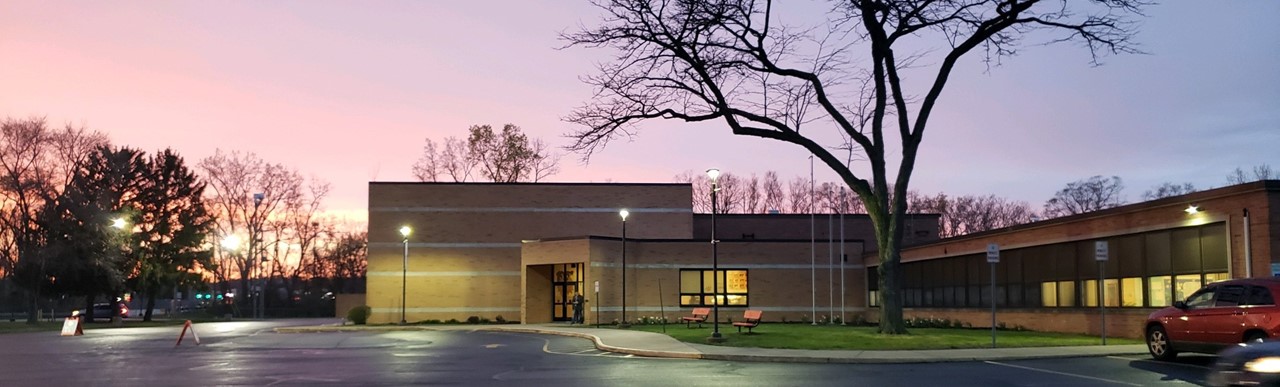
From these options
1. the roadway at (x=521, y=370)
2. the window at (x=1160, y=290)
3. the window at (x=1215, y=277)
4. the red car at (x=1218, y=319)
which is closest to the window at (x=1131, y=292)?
the window at (x=1160, y=290)

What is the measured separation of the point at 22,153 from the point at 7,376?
47.1 meters

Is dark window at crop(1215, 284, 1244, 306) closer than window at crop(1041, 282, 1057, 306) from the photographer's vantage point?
Yes

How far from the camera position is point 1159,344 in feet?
65.1

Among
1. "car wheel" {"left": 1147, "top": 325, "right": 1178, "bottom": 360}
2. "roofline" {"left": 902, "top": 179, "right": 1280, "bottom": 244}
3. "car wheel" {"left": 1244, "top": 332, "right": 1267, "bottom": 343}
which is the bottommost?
"car wheel" {"left": 1147, "top": 325, "right": 1178, "bottom": 360}

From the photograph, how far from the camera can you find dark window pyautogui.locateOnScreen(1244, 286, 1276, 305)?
56.7ft

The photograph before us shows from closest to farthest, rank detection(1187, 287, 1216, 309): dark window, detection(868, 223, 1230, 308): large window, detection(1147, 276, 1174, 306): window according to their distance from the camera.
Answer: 1. detection(1187, 287, 1216, 309): dark window
2. detection(868, 223, 1230, 308): large window
3. detection(1147, 276, 1174, 306): window

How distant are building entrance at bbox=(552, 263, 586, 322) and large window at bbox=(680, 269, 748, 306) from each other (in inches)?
231

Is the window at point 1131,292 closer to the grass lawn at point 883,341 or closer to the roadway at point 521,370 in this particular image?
the grass lawn at point 883,341

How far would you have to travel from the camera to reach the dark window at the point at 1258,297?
17.3 metres

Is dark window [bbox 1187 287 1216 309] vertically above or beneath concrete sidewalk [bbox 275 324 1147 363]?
above

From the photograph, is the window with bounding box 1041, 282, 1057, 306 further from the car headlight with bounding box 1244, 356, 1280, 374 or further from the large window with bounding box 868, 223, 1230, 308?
the car headlight with bounding box 1244, 356, 1280, 374

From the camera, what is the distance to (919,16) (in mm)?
29266

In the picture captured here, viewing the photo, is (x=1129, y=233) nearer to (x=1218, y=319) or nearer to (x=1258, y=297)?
(x=1218, y=319)

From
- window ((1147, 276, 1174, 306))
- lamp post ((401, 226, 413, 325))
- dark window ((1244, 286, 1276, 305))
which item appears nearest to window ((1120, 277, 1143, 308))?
window ((1147, 276, 1174, 306))
